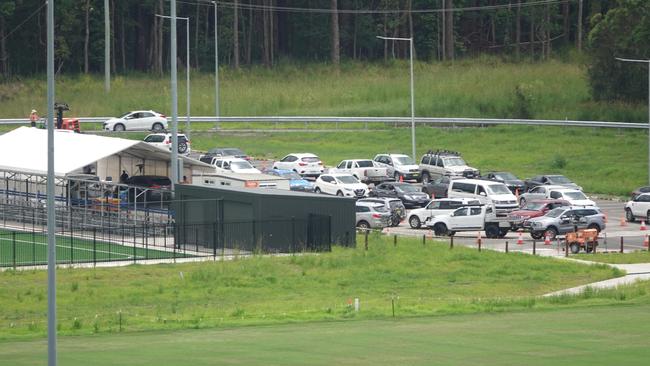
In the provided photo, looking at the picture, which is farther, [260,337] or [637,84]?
[637,84]

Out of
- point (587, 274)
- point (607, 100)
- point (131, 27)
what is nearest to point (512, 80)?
point (607, 100)

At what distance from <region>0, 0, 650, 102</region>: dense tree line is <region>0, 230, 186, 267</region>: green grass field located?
71.8 meters

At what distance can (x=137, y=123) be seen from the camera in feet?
307

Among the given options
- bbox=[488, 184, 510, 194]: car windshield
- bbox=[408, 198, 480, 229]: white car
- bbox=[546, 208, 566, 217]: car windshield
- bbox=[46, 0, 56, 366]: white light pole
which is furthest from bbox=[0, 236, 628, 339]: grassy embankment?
bbox=[46, 0, 56, 366]: white light pole

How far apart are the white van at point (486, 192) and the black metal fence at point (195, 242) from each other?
42.5 ft

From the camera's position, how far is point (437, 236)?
59062mm

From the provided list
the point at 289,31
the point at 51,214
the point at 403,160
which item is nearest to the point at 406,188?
the point at 403,160

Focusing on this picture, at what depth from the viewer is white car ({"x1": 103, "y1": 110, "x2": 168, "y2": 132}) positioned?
307 ft

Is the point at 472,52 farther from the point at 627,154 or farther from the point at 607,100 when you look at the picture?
the point at 627,154

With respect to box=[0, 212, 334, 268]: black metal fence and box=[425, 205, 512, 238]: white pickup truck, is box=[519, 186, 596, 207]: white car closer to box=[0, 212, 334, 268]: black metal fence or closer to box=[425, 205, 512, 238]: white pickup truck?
box=[425, 205, 512, 238]: white pickup truck

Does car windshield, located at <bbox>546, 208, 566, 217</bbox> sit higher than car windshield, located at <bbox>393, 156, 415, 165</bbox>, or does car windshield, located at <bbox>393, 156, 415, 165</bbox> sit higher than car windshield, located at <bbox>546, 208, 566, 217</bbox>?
car windshield, located at <bbox>393, 156, 415, 165</bbox>

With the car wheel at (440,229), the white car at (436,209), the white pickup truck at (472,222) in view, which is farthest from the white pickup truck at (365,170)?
the car wheel at (440,229)

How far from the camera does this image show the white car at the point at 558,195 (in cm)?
6384

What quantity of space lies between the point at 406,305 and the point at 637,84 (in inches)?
2486
